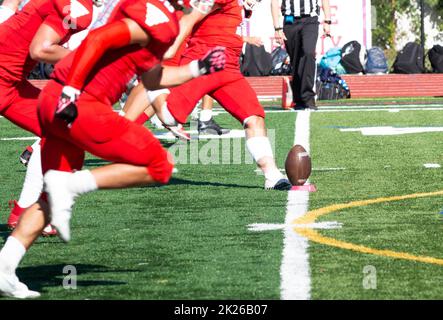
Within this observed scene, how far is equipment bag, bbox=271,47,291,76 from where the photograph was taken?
26016 millimetres

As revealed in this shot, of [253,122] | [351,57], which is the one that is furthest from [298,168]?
[351,57]

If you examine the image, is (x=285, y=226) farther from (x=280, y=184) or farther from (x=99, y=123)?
(x=99, y=123)

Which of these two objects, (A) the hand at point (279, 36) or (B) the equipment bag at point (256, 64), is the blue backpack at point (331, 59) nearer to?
(B) the equipment bag at point (256, 64)

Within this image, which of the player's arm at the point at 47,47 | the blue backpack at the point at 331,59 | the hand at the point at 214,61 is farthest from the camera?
the blue backpack at the point at 331,59

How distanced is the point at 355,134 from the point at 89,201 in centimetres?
587

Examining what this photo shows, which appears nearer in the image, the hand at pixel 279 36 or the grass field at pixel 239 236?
the grass field at pixel 239 236

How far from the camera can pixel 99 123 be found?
6113mm

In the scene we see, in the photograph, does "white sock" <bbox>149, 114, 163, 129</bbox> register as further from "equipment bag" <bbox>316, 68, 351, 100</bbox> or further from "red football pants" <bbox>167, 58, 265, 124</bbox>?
"equipment bag" <bbox>316, 68, 351, 100</bbox>

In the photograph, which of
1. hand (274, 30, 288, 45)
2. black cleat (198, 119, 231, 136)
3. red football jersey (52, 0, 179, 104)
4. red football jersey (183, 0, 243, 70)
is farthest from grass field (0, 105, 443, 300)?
hand (274, 30, 288, 45)

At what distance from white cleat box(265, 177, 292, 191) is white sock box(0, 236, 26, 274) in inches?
159

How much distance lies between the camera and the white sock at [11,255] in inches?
240

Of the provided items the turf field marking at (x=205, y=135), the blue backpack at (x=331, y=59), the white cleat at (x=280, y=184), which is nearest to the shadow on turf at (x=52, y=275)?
the white cleat at (x=280, y=184)

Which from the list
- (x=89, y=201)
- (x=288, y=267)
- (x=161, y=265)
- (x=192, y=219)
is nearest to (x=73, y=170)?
(x=161, y=265)

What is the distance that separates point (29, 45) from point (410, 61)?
18.5 meters
